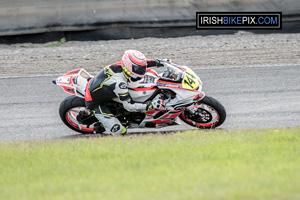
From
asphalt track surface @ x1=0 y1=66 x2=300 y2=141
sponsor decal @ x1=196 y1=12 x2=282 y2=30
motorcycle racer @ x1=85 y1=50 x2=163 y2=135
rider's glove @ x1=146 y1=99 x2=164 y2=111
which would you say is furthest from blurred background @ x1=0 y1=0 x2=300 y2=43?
rider's glove @ x1=146 y1=99 x2=164 y2=111

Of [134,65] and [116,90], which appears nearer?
[134,65]

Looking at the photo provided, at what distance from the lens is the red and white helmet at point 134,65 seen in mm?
8211

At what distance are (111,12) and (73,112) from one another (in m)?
6.18

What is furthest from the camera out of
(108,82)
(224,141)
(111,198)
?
(108,82)

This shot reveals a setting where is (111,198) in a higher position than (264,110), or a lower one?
higher

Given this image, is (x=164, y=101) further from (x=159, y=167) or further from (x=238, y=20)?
(x=238, y=20)

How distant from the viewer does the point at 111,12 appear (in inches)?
583

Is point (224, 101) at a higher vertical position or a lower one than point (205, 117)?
lower

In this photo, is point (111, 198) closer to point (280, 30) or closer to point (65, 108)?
point (65, 108)

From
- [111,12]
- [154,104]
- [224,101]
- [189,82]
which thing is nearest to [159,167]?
[154,104]

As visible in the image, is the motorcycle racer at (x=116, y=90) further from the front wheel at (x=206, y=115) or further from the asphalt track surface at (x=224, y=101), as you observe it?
the asphalt track surface at (x=224, y=101)

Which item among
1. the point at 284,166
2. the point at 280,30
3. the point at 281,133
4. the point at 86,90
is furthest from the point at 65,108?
the point at 280,30

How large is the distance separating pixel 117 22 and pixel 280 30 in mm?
4507

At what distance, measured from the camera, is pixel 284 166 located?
6.20m
